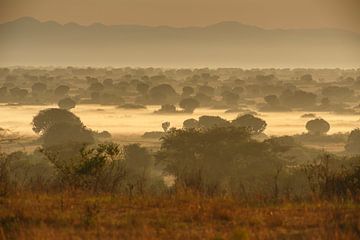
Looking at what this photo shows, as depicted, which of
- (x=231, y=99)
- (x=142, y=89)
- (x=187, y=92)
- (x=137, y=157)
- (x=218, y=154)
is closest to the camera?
(x=218, y=154)

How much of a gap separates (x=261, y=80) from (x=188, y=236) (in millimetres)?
165464

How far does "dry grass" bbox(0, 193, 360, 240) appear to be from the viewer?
11695 millimetres

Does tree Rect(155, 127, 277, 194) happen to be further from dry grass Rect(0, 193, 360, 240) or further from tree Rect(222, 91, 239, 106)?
tree Rect(222, 91, 239, 106)

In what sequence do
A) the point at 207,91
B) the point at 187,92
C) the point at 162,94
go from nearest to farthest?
1. the point at 162,94
2. the point at 187,92
3. the point at 207,91

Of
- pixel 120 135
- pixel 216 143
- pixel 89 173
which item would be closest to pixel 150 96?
pixel 120 135

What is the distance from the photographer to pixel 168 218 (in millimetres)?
13055

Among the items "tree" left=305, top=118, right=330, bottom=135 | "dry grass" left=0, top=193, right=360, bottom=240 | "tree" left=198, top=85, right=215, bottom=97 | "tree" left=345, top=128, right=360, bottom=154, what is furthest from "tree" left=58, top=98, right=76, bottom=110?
"dry grass" left=0, top=193, right=360, bottom=240

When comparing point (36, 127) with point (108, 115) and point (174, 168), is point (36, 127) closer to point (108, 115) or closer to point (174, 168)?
point (108, 115)

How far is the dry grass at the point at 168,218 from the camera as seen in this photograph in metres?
11.7

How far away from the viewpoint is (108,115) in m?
112

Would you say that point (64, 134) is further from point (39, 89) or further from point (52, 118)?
point (39, 89)

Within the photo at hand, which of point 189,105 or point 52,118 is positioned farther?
point 189,105

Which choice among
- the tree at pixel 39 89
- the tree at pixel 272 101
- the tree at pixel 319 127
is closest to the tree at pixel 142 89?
the tree at pixel 39 89

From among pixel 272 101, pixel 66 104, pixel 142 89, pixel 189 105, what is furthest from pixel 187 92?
pixel 66 104
